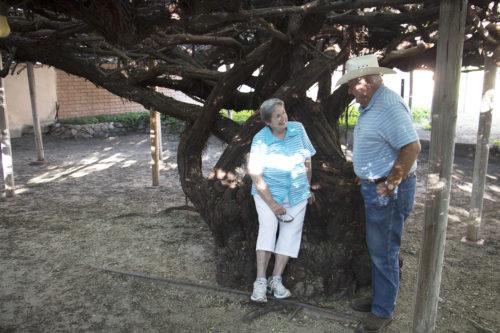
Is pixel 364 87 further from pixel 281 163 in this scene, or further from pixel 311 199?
pixel 311 199

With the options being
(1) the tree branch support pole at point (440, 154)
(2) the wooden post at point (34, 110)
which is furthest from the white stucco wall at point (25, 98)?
(1) the tree branch support pole at point (440, 154)

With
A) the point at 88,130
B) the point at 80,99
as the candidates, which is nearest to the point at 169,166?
the point at 88,130

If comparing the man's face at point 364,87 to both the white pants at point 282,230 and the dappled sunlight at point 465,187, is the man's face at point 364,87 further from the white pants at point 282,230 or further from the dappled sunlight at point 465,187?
the dappled sunlight at point 465,187

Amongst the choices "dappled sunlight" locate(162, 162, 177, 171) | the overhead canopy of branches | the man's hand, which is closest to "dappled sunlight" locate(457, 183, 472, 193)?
the overhead canopy of branches

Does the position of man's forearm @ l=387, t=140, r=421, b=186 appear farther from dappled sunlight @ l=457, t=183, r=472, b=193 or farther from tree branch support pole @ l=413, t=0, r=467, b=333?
dappled sunlight @ l=457, t=183, r=472, b=193

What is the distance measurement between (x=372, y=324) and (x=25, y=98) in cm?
1270

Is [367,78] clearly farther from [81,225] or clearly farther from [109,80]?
[81,225]

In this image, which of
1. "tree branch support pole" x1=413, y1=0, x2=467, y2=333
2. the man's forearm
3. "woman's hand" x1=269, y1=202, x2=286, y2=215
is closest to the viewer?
"tree branch support pole" x1=413, y1=0, x2=467, y2=333

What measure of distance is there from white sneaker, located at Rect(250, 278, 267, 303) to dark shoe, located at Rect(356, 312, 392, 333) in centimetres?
76

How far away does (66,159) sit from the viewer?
34.3 feet

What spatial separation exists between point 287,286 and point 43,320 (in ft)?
6.32

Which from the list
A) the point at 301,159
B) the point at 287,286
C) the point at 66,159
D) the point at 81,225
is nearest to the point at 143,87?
the point at 81,225

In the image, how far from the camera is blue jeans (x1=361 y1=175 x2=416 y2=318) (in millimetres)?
2969

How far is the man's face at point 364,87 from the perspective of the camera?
298 cm
